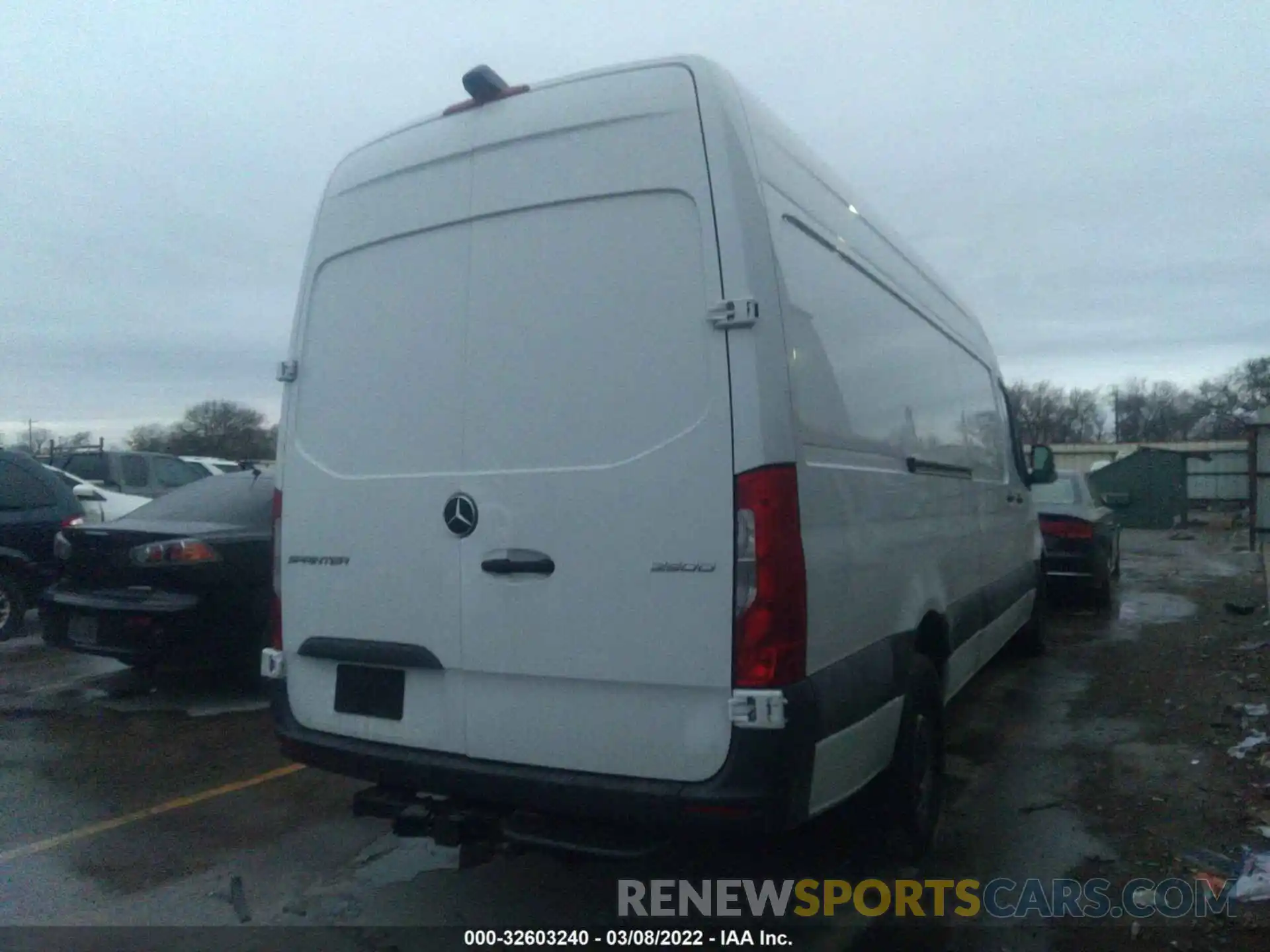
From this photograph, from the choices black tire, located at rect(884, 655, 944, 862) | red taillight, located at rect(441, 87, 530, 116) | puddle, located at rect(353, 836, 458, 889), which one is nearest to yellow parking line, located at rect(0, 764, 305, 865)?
puddle, located at rect(353, 836, 458, 889)

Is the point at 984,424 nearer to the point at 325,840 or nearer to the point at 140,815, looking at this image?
the point at 325,840

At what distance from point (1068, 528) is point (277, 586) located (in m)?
9.76

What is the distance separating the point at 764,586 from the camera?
2.87 metres

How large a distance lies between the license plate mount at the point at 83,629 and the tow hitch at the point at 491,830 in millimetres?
3945

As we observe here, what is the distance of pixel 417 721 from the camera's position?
3.45 meters

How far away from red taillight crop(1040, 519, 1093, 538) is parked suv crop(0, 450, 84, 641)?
10.1m

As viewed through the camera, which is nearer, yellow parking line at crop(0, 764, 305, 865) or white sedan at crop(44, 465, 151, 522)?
yellow parking line at crop(0, 764, 305, 865)

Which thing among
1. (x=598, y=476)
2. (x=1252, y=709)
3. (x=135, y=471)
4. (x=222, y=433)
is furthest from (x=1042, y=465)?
(x=222, y=433)

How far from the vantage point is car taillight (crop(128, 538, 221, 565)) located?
6633 mm

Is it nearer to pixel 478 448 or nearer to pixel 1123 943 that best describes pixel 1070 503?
pixel 1123 943

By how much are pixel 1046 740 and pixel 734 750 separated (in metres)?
4.25

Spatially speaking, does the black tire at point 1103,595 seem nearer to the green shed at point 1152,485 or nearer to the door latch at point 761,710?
the door latch at point 761,710

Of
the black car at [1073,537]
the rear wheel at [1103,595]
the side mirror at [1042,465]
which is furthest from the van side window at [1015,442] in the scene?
the rear wheel at [1103,595]

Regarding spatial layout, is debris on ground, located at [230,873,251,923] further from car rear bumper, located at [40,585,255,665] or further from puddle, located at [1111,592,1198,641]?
puddle, located at [1111,592,1198,641]
